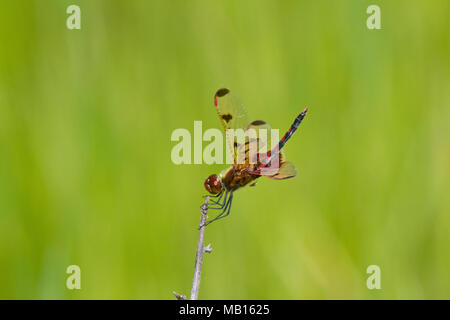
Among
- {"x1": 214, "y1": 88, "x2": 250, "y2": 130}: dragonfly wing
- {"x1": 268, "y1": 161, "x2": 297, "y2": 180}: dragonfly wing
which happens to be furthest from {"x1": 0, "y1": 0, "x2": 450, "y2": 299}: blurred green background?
{"x1": 268, "y1": 161, "x2": 297, "y2": 180}: dragonfly wing

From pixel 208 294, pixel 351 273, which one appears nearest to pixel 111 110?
pixel 208 294

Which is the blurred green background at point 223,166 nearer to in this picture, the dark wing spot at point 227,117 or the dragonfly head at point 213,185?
the dark wing spot at point 227,117

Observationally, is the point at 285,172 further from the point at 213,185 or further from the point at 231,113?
the point at 231,113

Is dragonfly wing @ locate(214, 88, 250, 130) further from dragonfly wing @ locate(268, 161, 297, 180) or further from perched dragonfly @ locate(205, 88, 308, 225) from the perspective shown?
dragonfly wing @ locate(268, 161, 297, 180)

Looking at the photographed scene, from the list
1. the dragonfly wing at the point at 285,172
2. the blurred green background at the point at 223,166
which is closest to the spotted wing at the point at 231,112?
the dragonfly wing at the point at 285,172

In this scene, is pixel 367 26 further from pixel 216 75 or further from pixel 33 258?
pixel 33 258

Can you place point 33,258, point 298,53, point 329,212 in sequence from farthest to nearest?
point 298,53 → point 329,212 → point 33,258
